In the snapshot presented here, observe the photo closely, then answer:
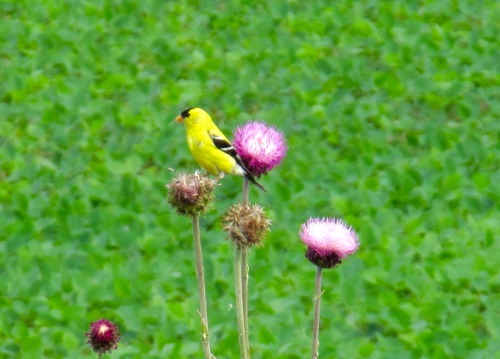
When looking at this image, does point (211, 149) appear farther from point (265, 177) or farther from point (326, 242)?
point (265, 177)

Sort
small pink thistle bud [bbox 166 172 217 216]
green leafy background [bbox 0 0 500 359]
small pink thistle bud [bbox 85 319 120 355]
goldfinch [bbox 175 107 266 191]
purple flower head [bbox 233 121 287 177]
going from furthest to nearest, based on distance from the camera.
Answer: green leafy background [bbox 0 0 500 359] → goldfinch [bbox 175 107 266 191] → small pink thistle bud [bbox 85 319 120 355] → purple flower head [bbox 233 121 287 177] → small pink thistle bud [bbox 166 172 217 216]

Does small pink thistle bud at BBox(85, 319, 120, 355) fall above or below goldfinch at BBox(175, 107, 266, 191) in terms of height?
below

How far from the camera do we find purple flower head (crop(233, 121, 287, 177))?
8.04 feet

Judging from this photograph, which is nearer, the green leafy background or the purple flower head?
the purple flower head

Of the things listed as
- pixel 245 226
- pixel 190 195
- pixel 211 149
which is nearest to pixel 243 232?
pixel 245 226

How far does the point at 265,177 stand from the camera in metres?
6.00

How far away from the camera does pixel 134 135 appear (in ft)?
22.7

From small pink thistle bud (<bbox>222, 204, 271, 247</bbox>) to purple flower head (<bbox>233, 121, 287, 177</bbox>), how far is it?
0.18 metres

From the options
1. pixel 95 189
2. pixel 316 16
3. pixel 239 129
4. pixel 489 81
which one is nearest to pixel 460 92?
pixel 489 81

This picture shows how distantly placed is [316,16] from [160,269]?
433cm

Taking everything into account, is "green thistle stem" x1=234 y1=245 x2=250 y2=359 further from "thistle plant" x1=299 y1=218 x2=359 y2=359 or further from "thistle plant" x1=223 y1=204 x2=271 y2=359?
"thistle plant" x1=299 y1=218 x2=359 y2=359

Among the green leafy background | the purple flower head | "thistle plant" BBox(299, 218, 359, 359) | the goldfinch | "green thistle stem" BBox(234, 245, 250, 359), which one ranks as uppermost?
the green leafy background

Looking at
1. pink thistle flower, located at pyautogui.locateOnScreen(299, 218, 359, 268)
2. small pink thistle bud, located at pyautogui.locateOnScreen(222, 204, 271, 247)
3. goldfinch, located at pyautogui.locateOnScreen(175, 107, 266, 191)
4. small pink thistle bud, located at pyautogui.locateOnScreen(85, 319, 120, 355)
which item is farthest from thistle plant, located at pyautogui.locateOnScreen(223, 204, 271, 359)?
goldfinch, located at pyautogui.locateOnScreen(175, 107, 266, 191)

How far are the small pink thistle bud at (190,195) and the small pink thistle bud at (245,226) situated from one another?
0.06m
